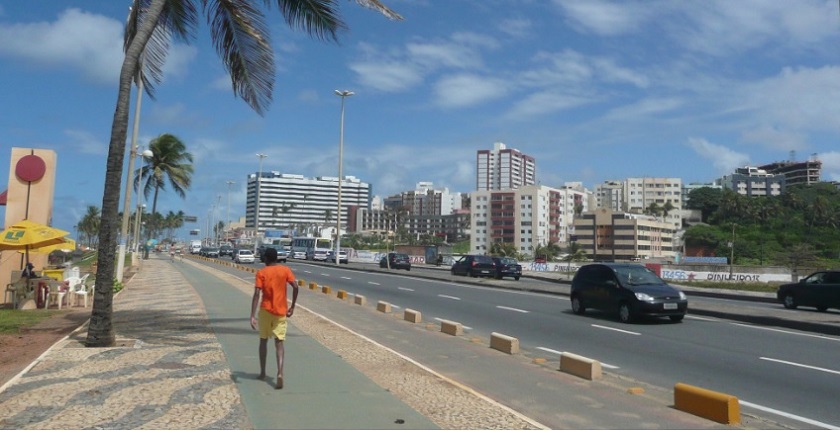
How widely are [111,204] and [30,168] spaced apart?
38.0ft

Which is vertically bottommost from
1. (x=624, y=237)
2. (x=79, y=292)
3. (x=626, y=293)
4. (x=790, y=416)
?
(x=790, y=416)

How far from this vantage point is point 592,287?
18.4 meters

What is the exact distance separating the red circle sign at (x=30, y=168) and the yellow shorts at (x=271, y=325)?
1552 centimetres

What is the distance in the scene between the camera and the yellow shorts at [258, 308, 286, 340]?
7.83 meters

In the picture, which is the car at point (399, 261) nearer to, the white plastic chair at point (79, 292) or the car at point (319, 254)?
the car at point (319, 254)

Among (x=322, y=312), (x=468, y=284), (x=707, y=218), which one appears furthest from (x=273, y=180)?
(x=322, y=312)

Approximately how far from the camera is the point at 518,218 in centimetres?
15300

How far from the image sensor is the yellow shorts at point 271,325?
7.83m

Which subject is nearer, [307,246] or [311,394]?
[311,394]

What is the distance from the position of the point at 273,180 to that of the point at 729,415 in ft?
612

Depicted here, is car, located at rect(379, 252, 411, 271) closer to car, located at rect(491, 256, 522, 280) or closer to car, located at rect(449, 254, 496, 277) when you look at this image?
car, located at rect(449, 254, 496, 277)

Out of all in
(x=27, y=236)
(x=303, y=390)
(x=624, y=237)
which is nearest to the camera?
(x=303, y=390)

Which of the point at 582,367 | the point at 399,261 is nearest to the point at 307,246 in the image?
the point at 399,261

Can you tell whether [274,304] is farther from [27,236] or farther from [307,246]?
[307,246]
